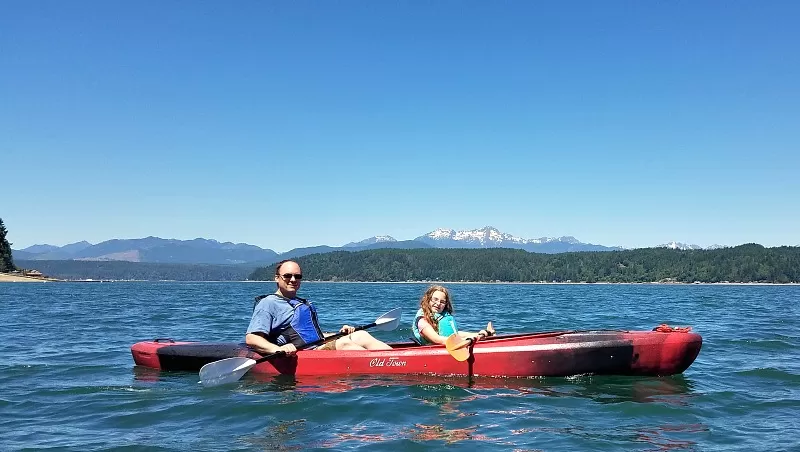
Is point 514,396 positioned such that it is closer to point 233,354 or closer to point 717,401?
point 717,401

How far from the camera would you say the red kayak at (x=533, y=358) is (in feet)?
31.3

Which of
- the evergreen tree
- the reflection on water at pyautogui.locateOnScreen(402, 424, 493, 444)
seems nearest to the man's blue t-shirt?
the reflection on water at pyautogui.locateOnScreen(402, 424, 493, 444)

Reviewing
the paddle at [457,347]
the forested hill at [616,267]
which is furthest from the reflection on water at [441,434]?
the forested hill at [616,267]

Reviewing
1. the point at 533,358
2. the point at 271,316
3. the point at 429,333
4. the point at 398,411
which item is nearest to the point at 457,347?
the point at 429,333

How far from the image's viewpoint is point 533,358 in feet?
31.7

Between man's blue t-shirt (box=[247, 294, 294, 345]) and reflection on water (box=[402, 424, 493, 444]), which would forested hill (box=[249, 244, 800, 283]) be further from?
reflection on water (box=[402, 424, 493, 444])

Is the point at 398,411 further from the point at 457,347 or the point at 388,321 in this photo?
the point at 388,321

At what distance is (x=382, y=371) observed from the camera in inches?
396

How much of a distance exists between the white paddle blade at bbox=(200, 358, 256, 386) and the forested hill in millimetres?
160425

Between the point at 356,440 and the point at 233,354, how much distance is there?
4589mm

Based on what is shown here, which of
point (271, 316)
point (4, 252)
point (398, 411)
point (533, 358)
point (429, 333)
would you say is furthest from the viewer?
point (4, 252)

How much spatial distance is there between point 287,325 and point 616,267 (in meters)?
174

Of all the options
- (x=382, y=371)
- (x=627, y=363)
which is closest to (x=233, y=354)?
(x=382, y=371)

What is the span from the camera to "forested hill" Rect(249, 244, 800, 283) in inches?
5960
